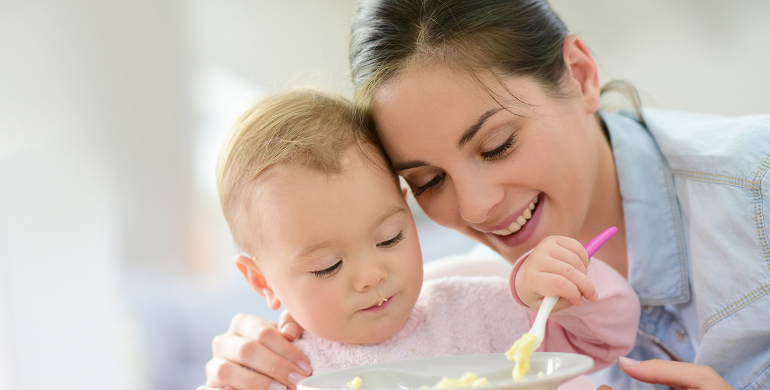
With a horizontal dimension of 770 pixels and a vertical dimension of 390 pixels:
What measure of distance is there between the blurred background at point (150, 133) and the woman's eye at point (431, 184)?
0.61 m

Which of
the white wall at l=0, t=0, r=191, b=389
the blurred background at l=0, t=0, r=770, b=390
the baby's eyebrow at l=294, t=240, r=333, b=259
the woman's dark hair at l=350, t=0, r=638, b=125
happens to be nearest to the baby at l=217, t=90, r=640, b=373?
the baby's eyebrow at l=294, t=240, r=333, b=259

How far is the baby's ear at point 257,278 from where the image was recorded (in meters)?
1.18

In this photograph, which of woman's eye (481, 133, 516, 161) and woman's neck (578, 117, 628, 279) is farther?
woman's neck (578, 117, 628, 279)

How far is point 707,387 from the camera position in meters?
0.93

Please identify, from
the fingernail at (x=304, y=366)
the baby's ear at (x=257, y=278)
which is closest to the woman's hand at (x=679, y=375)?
the fingernail at (x=304, y=366)

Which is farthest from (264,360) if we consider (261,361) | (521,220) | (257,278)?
(521,220)

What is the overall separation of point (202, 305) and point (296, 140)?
4.81ft

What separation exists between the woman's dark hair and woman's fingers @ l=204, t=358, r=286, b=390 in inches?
23.9

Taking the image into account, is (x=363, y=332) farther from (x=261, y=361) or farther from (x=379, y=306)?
(x=261, y=361)

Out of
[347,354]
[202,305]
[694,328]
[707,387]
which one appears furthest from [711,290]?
[202,305]

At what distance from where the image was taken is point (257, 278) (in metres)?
1.23

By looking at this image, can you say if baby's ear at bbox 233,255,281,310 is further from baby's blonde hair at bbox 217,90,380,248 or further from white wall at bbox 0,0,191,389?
white wall at bbox 0,0,191,389

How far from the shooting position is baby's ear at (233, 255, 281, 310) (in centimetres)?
118

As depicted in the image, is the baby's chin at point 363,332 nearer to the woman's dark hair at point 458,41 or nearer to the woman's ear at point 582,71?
the woman's dark hair at point 458,41
